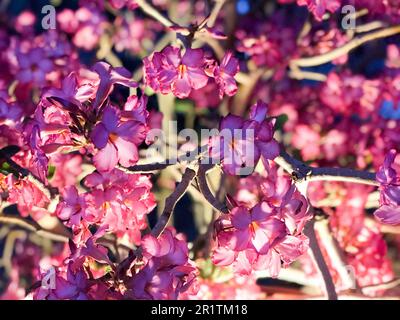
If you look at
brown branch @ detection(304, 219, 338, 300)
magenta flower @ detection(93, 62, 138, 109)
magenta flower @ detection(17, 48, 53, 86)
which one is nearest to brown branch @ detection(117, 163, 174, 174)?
magenta flower @ detection(93, 62, 138, 109)

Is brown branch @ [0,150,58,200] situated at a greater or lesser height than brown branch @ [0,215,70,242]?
greater

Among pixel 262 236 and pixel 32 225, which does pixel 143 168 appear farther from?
pixel 32 225

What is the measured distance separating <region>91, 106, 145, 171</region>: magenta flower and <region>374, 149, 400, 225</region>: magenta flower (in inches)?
14.4

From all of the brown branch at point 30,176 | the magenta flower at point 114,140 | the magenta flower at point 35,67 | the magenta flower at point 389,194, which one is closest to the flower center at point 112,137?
the magenta flower at point 114,140

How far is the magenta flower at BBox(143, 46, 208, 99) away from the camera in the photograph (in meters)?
1.01

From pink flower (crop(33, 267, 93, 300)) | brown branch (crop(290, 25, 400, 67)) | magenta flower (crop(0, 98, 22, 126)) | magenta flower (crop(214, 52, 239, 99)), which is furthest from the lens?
brown branch (crop(290, 25, 400, 67))

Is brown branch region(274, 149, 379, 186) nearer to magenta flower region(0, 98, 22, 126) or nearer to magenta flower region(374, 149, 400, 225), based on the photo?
magenta flower region(374, 149, 400, 225)

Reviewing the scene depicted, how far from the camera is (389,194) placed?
87 centimetres

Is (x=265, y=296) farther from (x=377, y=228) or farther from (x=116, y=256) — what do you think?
(x=116, y=256)

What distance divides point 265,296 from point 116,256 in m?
0.56

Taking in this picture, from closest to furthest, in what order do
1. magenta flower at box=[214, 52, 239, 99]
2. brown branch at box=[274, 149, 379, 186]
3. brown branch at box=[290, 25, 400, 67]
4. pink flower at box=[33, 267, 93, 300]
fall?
pink flower at box=[33, 267, 93, 300] < brown branch at box=[274, 149, 379, 186] < magenta flower at box=[214, 52, 239, 99] < brown branch at box=[290, 25, 400, 67]

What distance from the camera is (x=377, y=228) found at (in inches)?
68.1

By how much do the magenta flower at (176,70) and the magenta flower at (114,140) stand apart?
0.18 m
